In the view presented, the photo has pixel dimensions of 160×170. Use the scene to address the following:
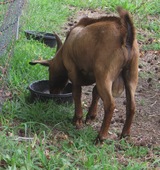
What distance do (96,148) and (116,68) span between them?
0.86 meters

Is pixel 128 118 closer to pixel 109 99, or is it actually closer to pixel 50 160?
pixel 109 99

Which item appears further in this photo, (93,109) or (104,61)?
(93,109)

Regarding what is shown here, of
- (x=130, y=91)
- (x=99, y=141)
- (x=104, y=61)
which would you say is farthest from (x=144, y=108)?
(x=104, y=61)

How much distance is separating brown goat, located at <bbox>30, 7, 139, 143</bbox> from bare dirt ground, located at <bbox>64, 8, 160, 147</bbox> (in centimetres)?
27

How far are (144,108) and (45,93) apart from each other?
1405 millimetres

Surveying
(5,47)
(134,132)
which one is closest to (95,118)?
(134,132)

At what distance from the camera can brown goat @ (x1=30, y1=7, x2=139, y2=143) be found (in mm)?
5312

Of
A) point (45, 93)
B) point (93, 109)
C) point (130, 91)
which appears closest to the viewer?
point (130, 91)

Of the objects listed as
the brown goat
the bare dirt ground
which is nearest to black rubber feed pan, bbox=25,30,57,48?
the bare dirt ground

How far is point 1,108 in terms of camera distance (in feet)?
19.0

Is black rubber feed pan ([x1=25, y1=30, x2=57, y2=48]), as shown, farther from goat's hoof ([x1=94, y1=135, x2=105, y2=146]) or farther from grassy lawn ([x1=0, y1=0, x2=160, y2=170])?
goat's hoof ([x1=94, y1=135, x2=105, y2=146])

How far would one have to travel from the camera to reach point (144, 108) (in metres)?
6.79

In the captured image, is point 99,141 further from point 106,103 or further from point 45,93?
point 45,93

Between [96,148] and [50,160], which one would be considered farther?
[96,148]
